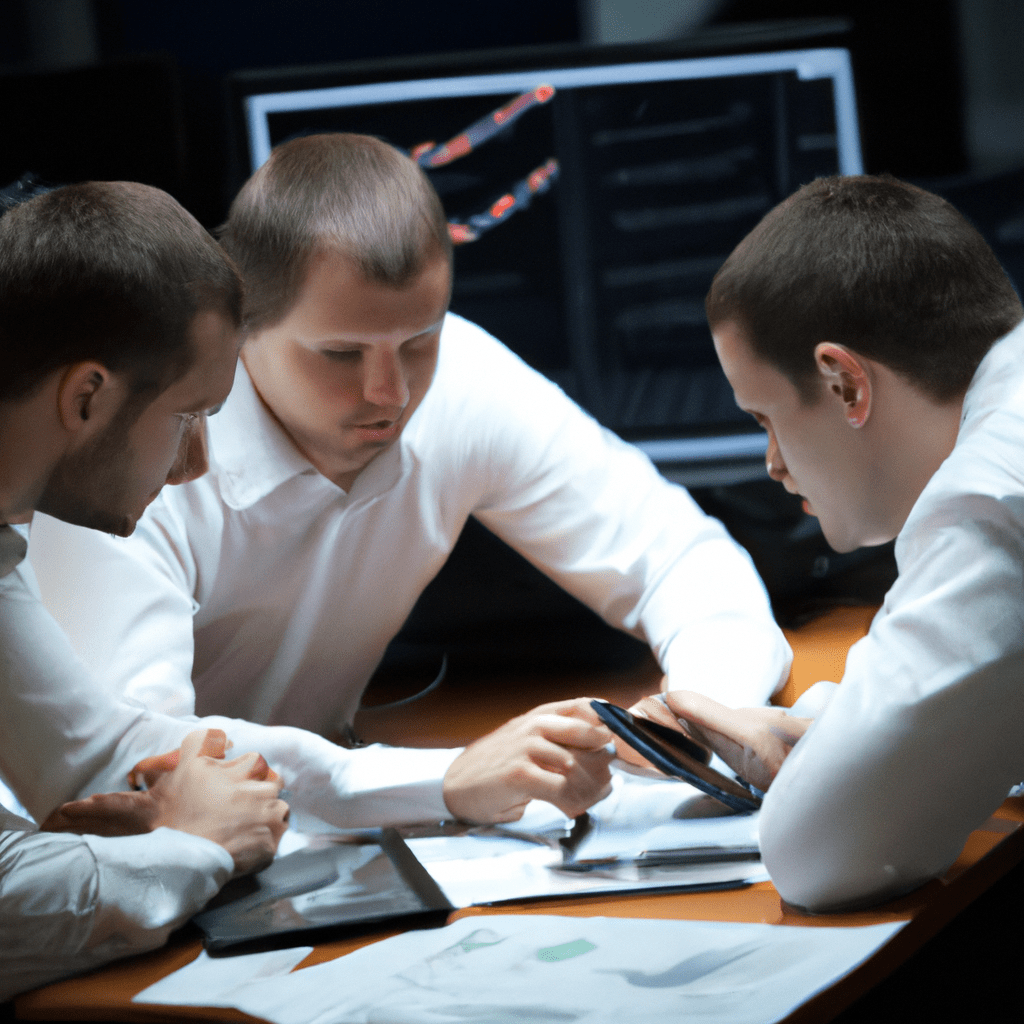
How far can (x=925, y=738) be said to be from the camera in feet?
2.45

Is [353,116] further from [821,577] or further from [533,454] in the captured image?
[821,577]

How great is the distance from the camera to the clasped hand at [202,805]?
2.74 feet

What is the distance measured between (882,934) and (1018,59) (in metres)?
1.88

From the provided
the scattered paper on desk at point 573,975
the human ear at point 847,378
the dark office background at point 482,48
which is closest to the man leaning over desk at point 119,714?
the scattered paper on desk at point 573,975

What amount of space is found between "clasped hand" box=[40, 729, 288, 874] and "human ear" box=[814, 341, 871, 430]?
1.69 ft

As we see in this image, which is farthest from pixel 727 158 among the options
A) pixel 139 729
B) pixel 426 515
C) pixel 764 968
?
pixel 764 968

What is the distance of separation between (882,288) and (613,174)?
824 mm

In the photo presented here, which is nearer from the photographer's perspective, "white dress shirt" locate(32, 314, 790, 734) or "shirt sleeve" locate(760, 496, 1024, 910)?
"shirt sleeve" locate(760, 496, 1024, 910)

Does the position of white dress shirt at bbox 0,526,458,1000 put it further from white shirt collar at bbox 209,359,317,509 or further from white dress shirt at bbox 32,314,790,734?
white shirt collar at bbox 209,359,317,509

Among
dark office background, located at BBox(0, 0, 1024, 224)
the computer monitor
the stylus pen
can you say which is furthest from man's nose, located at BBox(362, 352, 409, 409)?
dark office background, located at BBox(0, 0, 1024, 224)

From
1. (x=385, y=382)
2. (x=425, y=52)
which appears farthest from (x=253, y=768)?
(x=425, y=52)

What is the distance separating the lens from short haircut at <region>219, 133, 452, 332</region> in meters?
1.15

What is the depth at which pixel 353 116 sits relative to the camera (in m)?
1.66

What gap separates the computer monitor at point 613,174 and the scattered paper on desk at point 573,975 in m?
0.96
